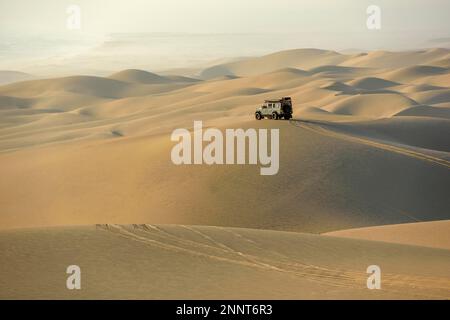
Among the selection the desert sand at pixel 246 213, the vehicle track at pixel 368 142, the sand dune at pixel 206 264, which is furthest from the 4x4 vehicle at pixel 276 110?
the sand dune at pixel 206 264

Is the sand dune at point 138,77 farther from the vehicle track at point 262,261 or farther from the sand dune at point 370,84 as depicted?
the vehicle track at point 262,261

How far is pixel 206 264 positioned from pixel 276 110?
23.6 meters

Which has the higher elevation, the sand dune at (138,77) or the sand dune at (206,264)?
the sand dune at (138,77)

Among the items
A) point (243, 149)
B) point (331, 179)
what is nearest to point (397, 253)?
point (331, 179)

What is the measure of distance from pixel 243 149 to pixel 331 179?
496 centimetres

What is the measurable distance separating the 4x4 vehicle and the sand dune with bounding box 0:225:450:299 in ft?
63.1

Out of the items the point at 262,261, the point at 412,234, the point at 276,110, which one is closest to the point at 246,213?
the point at 412,234

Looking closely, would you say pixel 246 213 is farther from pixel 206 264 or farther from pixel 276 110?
pixel 206 264

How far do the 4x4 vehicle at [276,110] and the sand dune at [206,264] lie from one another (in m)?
19.2

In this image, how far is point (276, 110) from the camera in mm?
36062

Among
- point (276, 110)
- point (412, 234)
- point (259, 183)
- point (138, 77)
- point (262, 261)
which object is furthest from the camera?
point (138, 77)

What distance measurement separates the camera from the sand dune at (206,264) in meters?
11.4
